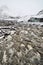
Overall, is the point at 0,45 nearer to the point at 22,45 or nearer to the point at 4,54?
the point at 4,54

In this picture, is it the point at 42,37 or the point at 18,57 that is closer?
the point at 18,57

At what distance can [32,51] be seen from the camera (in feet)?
6.92

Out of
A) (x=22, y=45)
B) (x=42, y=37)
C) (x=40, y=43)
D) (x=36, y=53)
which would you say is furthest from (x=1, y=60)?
(x=42, y=37)

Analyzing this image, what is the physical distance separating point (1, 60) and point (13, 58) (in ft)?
0.82

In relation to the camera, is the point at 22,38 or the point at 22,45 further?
the point at 22,38

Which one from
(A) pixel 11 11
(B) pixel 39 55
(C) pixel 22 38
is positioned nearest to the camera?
(B) pixel 39 55

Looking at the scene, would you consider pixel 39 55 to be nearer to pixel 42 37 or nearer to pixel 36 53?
pixel 36 53

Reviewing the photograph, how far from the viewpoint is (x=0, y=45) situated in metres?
2.39

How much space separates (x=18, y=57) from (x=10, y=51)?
247 mm

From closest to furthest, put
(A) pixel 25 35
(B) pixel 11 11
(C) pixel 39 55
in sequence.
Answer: (C) pixel 39 55 < (A) pixel 25 35 < (B) pixel 11 11

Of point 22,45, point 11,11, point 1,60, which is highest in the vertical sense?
point 22,45

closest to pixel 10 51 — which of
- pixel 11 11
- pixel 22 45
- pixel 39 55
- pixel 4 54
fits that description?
pixel 4 54

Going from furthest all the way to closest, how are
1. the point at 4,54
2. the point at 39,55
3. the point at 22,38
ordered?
the point at 22,38
the point at 4,54
the point at 39,55

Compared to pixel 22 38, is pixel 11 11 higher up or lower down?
lower down
